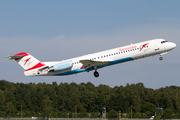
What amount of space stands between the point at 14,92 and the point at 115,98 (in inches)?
1317

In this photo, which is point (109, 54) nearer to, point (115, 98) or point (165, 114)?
point (165, 114)

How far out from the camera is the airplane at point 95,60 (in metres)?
39.6

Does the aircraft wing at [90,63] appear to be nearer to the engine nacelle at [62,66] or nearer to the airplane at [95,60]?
the airplane at [95,60]

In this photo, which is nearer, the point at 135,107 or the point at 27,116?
the point at 27,116

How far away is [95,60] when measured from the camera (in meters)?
39.9

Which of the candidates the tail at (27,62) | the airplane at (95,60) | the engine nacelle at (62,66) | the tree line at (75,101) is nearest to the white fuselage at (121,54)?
the airplane at (95,60)

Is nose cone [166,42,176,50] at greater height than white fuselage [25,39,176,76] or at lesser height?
greater

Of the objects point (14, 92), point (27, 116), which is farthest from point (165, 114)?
point (14, 92)

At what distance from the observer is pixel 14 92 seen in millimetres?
95500

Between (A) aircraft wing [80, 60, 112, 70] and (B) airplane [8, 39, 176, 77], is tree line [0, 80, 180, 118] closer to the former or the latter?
(B) airplane [8, 39, 176, 77]

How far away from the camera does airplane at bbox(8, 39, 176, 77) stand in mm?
39562

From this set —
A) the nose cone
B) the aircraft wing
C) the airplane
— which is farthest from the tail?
the nose cone

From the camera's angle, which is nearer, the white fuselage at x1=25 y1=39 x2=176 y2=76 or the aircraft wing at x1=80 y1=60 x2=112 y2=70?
the aircraft wing at x1=80 y1=60 x2=112 y2=70

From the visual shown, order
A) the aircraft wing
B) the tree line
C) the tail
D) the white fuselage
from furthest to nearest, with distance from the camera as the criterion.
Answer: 1. the tree line
2. the tail
3. the white fuselage
4. the aircraft wing
